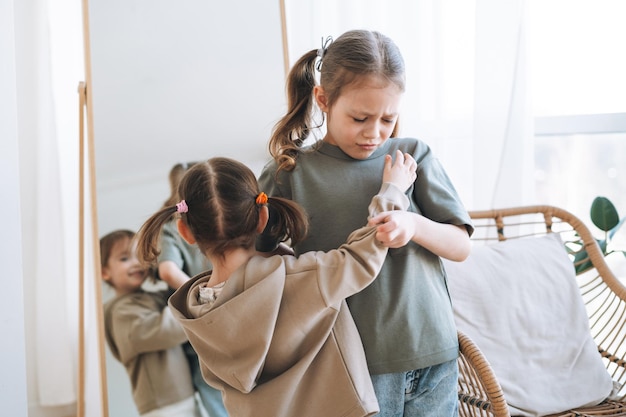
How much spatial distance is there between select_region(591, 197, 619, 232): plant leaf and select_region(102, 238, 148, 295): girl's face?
1461 mm

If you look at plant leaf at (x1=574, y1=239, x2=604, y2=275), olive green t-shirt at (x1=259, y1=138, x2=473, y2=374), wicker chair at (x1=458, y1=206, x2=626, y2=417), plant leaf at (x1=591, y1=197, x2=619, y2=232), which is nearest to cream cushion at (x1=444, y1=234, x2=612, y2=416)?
wicker chair at (x1=458, y1=206, x2=626, y2=417)

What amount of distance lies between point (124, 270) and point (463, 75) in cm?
127

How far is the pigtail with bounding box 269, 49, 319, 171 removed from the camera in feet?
4.87

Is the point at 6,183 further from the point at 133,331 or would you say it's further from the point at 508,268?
the point at 508,268

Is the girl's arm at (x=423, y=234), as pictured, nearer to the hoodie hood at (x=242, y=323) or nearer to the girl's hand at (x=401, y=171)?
the girl's hand at (x=401, y=171)

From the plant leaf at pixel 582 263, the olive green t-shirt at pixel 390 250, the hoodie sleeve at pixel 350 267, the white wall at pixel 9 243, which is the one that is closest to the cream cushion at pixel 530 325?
the plant leaf at pixel 582 263

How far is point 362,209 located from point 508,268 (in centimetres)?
76

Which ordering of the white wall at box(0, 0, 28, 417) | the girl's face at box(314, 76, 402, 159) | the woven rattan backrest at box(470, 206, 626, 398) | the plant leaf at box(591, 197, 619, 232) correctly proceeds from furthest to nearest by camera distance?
1. the plant leaf at box(591, 197, 619, 232)
2. the white wall at box(0, 0, 28, 417)
3. the woven rattan backrest at box(470, 206, 626, 398)
4. the girl's face at box(314, 76, 402, 159)

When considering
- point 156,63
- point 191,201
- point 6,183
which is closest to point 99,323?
point 6,183

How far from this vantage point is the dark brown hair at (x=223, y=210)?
1290mm

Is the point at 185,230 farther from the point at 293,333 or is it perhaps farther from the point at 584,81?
the point at 584,81

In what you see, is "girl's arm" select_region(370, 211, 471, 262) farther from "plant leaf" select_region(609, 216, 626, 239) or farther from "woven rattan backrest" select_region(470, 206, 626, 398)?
"plant leaf" select_region(609, 216, 626, 239)

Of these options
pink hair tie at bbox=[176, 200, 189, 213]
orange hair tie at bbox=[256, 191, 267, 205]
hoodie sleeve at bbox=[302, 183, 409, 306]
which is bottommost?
hoodie sleeve at bbox=[302, 183, 409, 306]

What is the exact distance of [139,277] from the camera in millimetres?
2250
